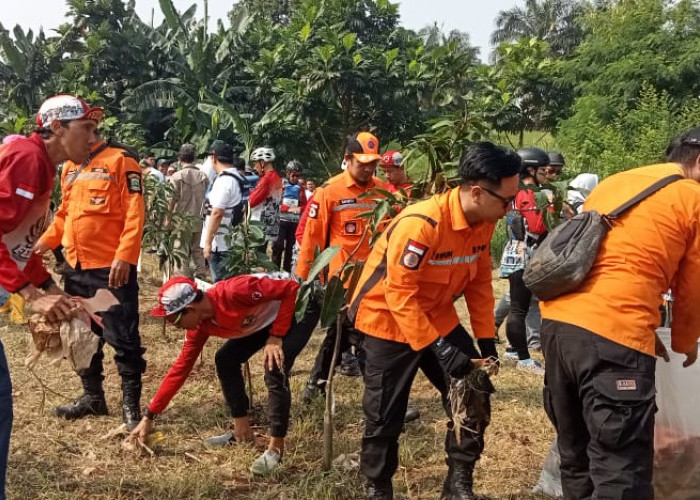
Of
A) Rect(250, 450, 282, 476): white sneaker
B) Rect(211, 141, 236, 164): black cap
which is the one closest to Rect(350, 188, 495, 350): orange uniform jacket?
Rect(250, 450, 282, 476): white sneaker

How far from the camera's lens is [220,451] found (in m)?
3.82

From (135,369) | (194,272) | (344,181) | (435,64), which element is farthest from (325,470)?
(435,64)

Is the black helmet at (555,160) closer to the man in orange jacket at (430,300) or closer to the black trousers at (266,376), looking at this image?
the man in orange jacket at (430,300)

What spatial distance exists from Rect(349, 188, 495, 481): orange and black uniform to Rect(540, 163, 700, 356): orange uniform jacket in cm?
60

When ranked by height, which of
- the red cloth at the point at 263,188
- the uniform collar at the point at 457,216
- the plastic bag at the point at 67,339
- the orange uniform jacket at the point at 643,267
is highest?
the red cloth at the point at 263,188

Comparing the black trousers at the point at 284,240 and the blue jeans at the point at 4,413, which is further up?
the black trousers at the point at 284,240

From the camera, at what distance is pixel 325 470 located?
348cm

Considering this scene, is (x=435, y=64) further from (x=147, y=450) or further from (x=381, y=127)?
(x=147, y=450)

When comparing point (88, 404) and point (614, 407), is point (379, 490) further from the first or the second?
point (88, 404)

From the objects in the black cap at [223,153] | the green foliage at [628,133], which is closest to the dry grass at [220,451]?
the black cap at [223,153]

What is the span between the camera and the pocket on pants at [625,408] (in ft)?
7.54

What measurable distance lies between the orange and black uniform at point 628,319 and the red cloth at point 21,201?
85.6 inches

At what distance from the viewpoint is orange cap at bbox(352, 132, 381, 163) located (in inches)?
179

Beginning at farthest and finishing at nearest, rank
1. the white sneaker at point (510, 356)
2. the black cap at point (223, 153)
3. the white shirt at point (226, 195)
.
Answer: the black cap at point (223, 153) < the white shirt at point (226, 195) < the white sneaker at point (510, 356)
